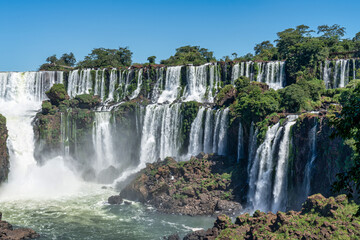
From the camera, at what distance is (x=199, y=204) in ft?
98.8

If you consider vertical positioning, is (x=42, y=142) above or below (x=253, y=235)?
above

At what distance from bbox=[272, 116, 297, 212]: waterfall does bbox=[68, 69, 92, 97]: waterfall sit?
31.2m

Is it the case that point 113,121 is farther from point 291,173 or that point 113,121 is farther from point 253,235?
point 253,235

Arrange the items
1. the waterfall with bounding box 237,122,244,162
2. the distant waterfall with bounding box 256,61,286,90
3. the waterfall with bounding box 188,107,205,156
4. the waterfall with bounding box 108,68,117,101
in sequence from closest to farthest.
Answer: the waterfall with bounding box 237,122,244,162, the waterfall with bounding box 188,107,205,156, the distant waterfall with bounding box 256,61,286,90, the waterfall with bounding box 108,68,117,101

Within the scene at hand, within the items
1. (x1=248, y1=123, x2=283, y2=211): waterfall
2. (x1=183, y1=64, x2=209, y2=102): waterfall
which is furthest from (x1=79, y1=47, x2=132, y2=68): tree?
(x1=248, y1=123, x2=283, y2=211): waterfall

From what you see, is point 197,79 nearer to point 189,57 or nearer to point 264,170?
point 189,57

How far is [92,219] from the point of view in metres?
28.5

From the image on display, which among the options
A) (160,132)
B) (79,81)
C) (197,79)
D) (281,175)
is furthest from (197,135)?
(79,81)

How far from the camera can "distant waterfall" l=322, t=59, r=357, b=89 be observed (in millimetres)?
39487

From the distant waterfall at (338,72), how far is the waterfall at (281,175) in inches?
609

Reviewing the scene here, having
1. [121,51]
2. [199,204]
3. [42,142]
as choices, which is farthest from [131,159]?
[121,51]

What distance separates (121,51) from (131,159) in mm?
29914

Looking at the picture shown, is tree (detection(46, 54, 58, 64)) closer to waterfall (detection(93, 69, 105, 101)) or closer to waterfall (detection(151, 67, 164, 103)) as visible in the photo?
waterfall (detection(93, 69, 105, 101))

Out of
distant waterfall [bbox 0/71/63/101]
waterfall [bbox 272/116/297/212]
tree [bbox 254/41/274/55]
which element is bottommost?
waterfall [bbox 272/116/297/212]
